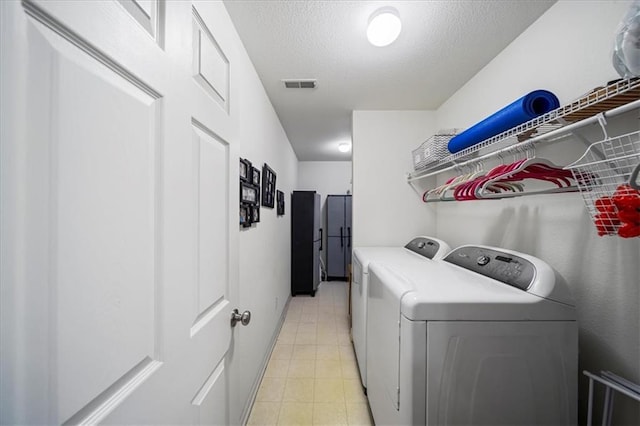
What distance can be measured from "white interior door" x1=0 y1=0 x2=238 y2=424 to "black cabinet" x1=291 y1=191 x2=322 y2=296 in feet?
11.2

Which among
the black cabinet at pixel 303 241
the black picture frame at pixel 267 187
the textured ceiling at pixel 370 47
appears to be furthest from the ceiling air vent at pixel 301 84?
the black cabinet at pixel 303 241

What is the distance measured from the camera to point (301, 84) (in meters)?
2.18

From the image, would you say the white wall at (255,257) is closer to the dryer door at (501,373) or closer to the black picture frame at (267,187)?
the black picture frame at (267,187)

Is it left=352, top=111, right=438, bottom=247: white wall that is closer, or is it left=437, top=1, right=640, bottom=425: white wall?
left=437, top=1, right=640, bottom=425: white wall

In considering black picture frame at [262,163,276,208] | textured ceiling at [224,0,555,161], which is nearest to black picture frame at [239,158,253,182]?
black picture frame at [262,163,276,208]

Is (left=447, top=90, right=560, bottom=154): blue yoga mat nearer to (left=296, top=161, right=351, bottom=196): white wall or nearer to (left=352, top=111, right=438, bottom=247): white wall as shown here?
(left=352, top=111, right=438, bottom=247): white wall

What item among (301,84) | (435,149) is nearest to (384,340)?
(435,149)

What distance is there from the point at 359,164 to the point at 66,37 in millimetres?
2475

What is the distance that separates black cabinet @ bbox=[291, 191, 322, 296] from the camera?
13.7 ft

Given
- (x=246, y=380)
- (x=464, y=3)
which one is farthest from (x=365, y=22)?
(x=246, y=380)

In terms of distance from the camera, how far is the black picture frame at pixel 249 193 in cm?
159

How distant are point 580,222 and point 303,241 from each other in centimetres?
344

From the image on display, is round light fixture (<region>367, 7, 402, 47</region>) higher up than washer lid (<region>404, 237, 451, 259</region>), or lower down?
higher up

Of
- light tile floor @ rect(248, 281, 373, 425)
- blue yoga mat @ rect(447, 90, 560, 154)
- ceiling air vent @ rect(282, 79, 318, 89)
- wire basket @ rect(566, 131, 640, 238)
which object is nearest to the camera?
wire basket @ rect(566, 131, 640, 238)
